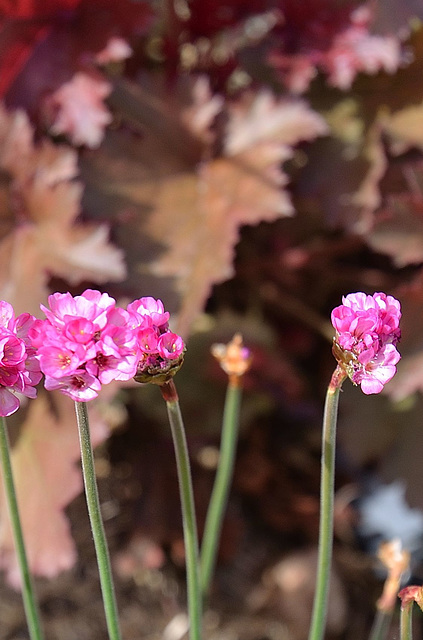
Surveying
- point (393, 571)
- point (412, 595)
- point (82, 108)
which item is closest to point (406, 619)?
point (412, 595)

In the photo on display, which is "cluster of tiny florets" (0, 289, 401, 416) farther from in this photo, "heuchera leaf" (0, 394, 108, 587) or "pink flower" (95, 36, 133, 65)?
"pink flower" (95, 36, 133, 65)

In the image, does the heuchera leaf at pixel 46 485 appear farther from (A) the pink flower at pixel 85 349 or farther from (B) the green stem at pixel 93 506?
(A) the pink flower at pixel 85 349

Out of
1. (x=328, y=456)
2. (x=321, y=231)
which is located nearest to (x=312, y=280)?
(x=321, y=231)

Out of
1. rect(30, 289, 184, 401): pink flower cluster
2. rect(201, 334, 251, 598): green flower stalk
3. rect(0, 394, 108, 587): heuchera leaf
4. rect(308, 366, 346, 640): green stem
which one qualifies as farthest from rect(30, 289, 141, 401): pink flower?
rect(0, 394, 108, 587): heuchera leaf

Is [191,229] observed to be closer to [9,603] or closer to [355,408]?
[355,408]

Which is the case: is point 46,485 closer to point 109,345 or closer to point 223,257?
point 223,257

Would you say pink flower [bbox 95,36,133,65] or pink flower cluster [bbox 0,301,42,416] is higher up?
pink flower [bbox 95,36,133,65]

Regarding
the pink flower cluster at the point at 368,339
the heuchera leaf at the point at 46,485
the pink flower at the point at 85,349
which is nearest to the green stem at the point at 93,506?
the pink flower at the point at 85,349
